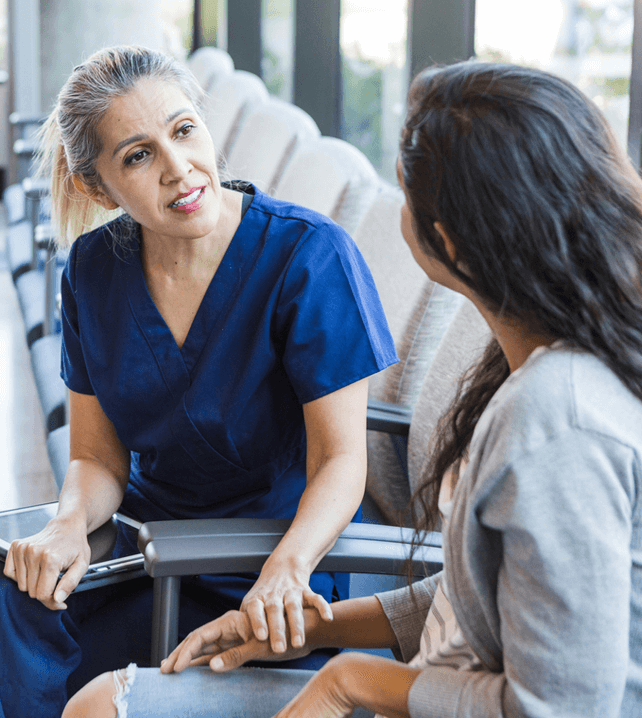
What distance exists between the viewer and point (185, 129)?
53.6 inches

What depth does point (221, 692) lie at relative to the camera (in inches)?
40.6

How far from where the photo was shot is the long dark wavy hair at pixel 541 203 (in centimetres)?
74

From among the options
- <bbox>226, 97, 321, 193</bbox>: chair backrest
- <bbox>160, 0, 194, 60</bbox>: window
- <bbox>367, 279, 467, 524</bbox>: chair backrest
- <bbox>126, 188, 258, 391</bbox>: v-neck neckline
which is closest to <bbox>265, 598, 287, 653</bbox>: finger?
<bbox>126, 188, 258, 391</bbox>: v-neck neckline

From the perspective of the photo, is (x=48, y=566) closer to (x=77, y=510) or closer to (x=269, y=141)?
(x=77, y=510)

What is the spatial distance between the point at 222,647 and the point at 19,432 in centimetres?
243

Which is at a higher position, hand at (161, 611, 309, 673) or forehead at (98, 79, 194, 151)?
forehead at (98, 79, 194, 151)

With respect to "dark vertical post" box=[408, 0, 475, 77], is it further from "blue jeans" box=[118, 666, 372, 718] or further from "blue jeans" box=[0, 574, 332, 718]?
"blue jeans" box=[118, 666, 372, 718]

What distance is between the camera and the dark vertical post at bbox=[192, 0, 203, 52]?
21.1ft

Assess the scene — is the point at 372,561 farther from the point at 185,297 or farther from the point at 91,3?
the point at 91,3

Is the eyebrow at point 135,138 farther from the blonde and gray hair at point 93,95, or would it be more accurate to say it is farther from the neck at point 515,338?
the neck at point 515,338

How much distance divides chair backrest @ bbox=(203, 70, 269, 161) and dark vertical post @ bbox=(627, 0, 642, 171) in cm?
196

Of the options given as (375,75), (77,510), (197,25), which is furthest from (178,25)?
(77,510)

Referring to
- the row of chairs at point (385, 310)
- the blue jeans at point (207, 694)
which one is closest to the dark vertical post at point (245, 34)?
the row of chairs at point (385, 310)

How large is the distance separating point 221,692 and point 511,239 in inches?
25.7
